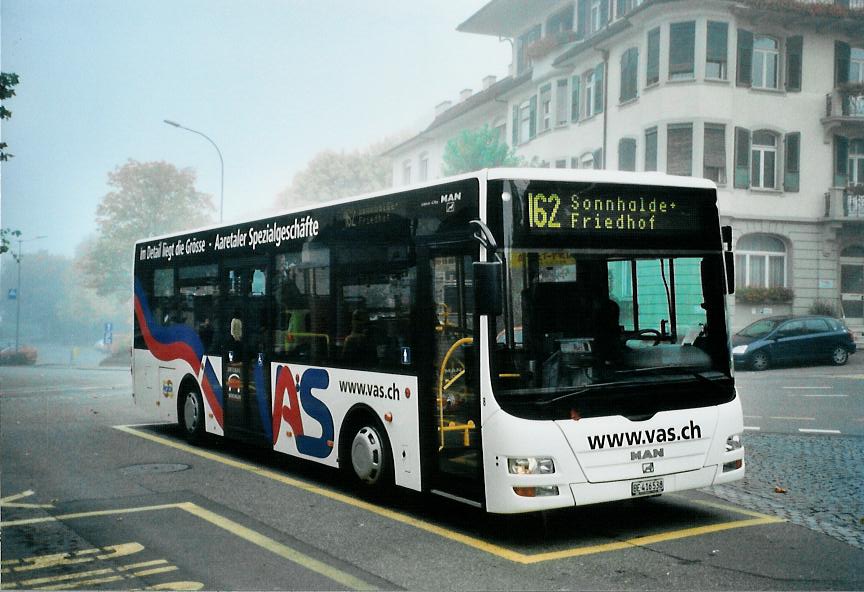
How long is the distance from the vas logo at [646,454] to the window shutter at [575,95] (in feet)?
107

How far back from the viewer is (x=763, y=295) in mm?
33625

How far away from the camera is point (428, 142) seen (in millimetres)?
54656

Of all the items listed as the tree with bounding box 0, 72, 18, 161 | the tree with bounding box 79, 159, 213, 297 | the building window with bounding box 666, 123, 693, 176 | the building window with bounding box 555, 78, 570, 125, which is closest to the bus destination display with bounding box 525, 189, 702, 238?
the tree with bounding box 0, 72, 18, 161

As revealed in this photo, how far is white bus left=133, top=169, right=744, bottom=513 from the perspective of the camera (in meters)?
7.26

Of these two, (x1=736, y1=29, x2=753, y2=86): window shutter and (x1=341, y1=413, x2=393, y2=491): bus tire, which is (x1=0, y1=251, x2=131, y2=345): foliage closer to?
(x1=736, y1=29, x2=753, y2=86): window shutter

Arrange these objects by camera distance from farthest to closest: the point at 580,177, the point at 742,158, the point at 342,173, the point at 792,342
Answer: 1. the point at 342,173
2. the point at 742,158
3. the point at 792,342
4. the point at 580,177

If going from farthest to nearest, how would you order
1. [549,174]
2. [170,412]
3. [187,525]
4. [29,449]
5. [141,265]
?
[141,265] < [170,412] < [29,449] < [187,525] < [549,174]

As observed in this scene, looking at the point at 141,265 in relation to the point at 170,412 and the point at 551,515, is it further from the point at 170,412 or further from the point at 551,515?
the point at 551,515

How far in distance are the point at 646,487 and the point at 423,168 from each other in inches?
1920

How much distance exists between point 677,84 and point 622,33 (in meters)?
3.61

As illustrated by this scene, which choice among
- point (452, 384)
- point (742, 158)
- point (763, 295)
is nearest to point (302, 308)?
point (452, 384)

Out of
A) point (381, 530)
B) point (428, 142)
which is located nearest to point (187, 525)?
point (381, 530)

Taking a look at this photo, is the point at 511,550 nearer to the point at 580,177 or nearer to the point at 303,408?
the point at 580,177

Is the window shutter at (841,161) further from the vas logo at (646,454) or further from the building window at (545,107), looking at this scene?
the vas logo at (646,454)
